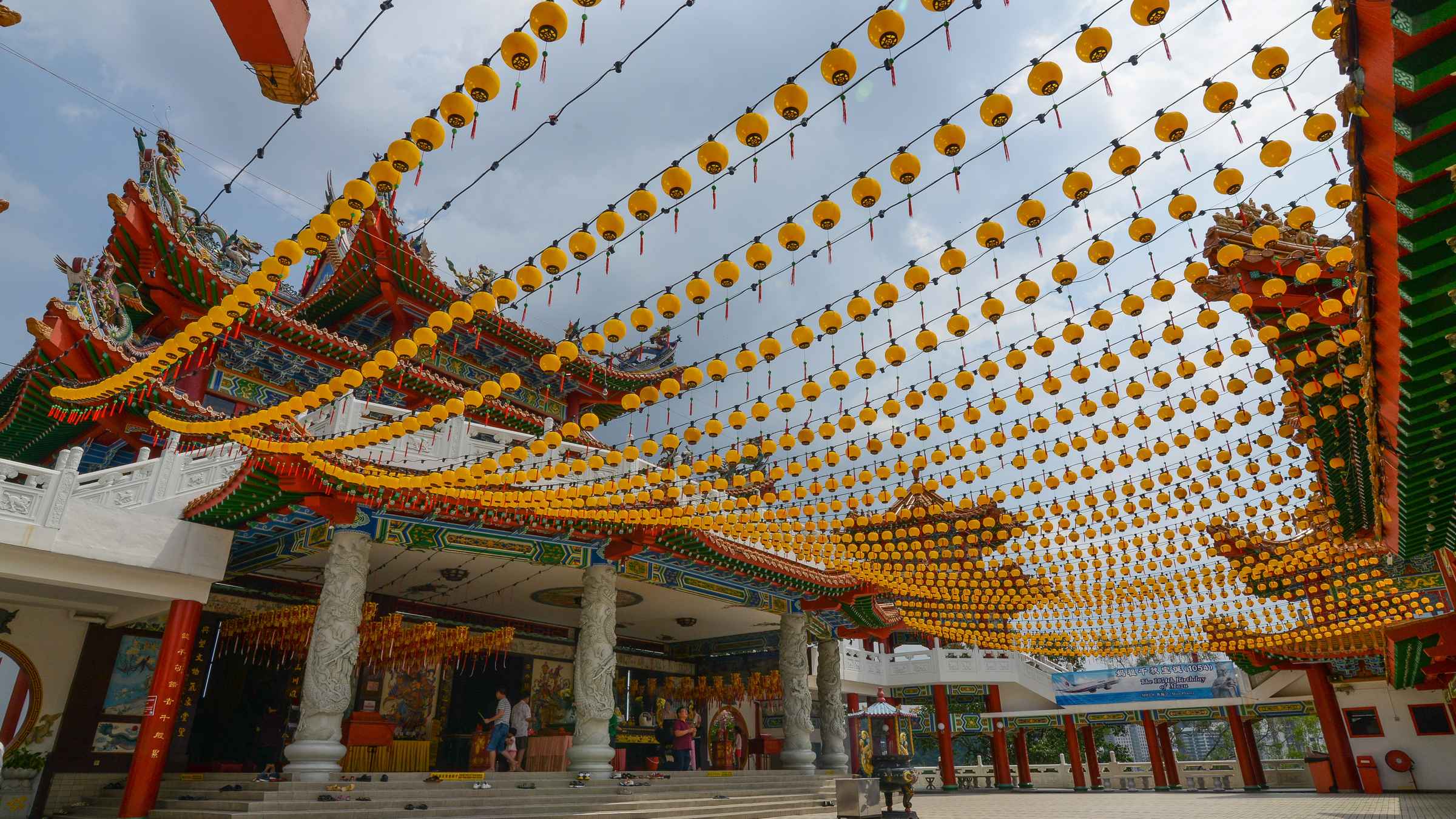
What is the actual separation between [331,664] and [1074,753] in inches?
891

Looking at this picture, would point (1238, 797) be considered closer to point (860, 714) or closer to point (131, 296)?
point (860, 714)

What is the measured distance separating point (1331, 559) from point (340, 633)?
18.0 m

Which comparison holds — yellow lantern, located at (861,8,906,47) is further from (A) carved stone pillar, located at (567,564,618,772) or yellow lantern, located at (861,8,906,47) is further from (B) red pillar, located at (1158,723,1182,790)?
(B) red pillar, located at (1158,723,1182,790)

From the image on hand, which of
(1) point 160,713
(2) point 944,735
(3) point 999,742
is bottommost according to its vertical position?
(3) point 999,742

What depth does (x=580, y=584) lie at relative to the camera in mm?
15039

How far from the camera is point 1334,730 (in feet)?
65.2

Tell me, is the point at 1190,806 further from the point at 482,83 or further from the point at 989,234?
the point at 482,83

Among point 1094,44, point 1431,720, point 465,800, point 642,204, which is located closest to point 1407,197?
point 1094,44

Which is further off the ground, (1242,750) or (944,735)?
(944,735)

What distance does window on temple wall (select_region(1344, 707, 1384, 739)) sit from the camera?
19.8 meters

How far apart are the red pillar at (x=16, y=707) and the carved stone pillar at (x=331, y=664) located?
13.3 feet

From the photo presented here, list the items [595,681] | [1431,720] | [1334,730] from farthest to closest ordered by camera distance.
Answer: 1. [1334,730]
2. [1431,720]
3. [595,681]

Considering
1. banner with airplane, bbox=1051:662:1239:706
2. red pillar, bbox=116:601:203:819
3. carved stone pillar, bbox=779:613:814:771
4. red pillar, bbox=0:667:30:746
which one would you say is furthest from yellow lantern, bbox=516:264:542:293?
banner with airplane, bbox=1051:662:1239:706

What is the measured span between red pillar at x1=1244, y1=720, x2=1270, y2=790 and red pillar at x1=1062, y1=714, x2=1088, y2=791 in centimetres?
450
